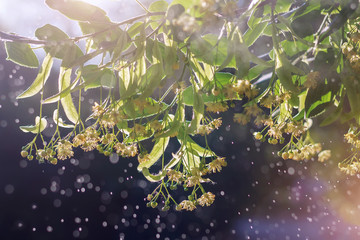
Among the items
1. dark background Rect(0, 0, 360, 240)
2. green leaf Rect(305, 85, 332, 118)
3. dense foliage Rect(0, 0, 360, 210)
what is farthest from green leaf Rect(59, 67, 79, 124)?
Result: dark background Rect(0, 0, 360, 240)

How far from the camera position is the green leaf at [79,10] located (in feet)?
1.32

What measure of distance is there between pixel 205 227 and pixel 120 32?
141cm

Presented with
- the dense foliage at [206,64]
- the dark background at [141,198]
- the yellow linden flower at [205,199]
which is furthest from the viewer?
the dark background at [141,198]

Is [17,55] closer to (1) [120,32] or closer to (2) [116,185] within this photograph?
(1) [120,32]

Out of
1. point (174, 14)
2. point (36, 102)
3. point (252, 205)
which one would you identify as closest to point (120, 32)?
point (174, 14)

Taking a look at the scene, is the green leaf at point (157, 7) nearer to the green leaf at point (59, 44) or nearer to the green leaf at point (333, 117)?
the green leaf at point (59, 44)

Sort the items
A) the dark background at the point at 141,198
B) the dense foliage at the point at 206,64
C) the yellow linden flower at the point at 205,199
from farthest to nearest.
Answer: the dark background at the point at 141,198
the yellow linden flower at the point at 205,199
the dense foliage at the point at 206,64

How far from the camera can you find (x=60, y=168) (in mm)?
1805

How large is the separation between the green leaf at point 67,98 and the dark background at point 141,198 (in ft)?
2.54

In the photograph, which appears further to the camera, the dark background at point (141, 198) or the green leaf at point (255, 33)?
the dark background at point (141, 198)

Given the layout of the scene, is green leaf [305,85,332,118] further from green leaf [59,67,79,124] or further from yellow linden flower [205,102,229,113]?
green leaf [59,67,79,124]

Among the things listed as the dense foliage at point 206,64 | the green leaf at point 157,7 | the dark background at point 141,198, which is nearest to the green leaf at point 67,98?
the dense foliage at point 206,64

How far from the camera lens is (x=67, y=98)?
1.47ft

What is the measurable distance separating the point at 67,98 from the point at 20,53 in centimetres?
8
